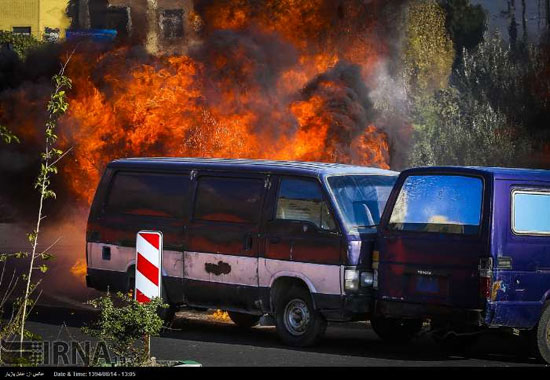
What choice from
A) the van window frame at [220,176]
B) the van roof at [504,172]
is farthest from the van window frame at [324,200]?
the van roof at [504,172]

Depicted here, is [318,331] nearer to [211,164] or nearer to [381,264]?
[381,264]

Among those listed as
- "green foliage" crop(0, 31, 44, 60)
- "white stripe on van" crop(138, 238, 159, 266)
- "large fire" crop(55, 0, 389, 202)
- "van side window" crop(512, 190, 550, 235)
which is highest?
"green foliage" crop(0, 31, 44, 60)

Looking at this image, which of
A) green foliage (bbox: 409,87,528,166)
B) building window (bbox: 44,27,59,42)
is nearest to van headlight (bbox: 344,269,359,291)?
green foliage (bbox: 409,87,528,166)

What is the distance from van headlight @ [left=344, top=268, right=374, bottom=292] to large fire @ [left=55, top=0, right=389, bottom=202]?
894 cm

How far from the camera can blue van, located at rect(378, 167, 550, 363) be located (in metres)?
12.9

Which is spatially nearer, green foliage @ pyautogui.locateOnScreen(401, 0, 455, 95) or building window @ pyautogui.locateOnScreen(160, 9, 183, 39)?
building window @ pyautogui.locateOnScreen(160, 9, 183, 39)

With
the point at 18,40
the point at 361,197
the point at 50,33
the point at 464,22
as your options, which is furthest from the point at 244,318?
the point at 50,33

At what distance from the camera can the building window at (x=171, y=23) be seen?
1126 inches

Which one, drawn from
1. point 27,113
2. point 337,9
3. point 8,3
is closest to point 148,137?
point 27,113

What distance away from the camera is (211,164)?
15.5 metres

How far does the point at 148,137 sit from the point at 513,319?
473 inches

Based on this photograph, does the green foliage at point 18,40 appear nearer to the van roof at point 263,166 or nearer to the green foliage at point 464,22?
the green foliage at point 464,22

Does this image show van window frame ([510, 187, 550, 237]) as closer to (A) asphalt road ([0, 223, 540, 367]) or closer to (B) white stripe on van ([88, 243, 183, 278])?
(A) asphalt road ([0, 223, 540, 367])

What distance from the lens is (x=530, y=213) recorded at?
521 inches
